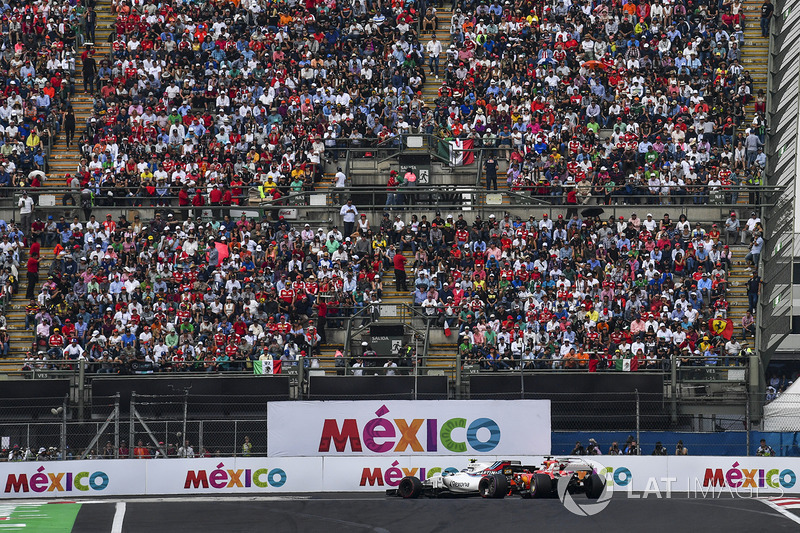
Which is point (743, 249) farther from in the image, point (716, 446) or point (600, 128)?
point (716, 446)

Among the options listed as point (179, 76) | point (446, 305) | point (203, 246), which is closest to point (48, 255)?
point (203, 246)

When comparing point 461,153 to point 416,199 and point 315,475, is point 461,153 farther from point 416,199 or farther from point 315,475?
point 315,475

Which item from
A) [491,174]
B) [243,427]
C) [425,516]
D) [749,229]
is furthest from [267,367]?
[749,229]

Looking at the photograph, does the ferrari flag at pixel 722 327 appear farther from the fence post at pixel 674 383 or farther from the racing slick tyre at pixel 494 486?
the racing slick tyre at pixel 494 486

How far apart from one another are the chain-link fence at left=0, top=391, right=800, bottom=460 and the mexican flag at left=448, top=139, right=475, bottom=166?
1166 centimetres

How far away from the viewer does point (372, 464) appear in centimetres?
3381

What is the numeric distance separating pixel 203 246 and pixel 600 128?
13846mm

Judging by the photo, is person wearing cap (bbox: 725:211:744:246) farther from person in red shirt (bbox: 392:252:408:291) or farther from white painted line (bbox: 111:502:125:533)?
white painted line (bbox: 111:502:125:533)

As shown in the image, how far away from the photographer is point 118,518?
95.6 feet

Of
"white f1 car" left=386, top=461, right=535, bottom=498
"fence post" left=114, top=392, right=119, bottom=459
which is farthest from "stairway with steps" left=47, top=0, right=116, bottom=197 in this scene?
"white f1 car" left=386, top=461, right=535, bottom=498

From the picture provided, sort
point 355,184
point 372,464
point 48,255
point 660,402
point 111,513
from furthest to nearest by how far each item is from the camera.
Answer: point 355,184, point 48,255, point 660,402, point 372,464, point 111,513

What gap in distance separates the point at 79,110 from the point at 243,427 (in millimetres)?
18570

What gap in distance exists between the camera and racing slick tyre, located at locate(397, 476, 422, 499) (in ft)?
102

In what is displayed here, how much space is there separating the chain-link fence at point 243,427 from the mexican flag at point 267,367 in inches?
73.1
